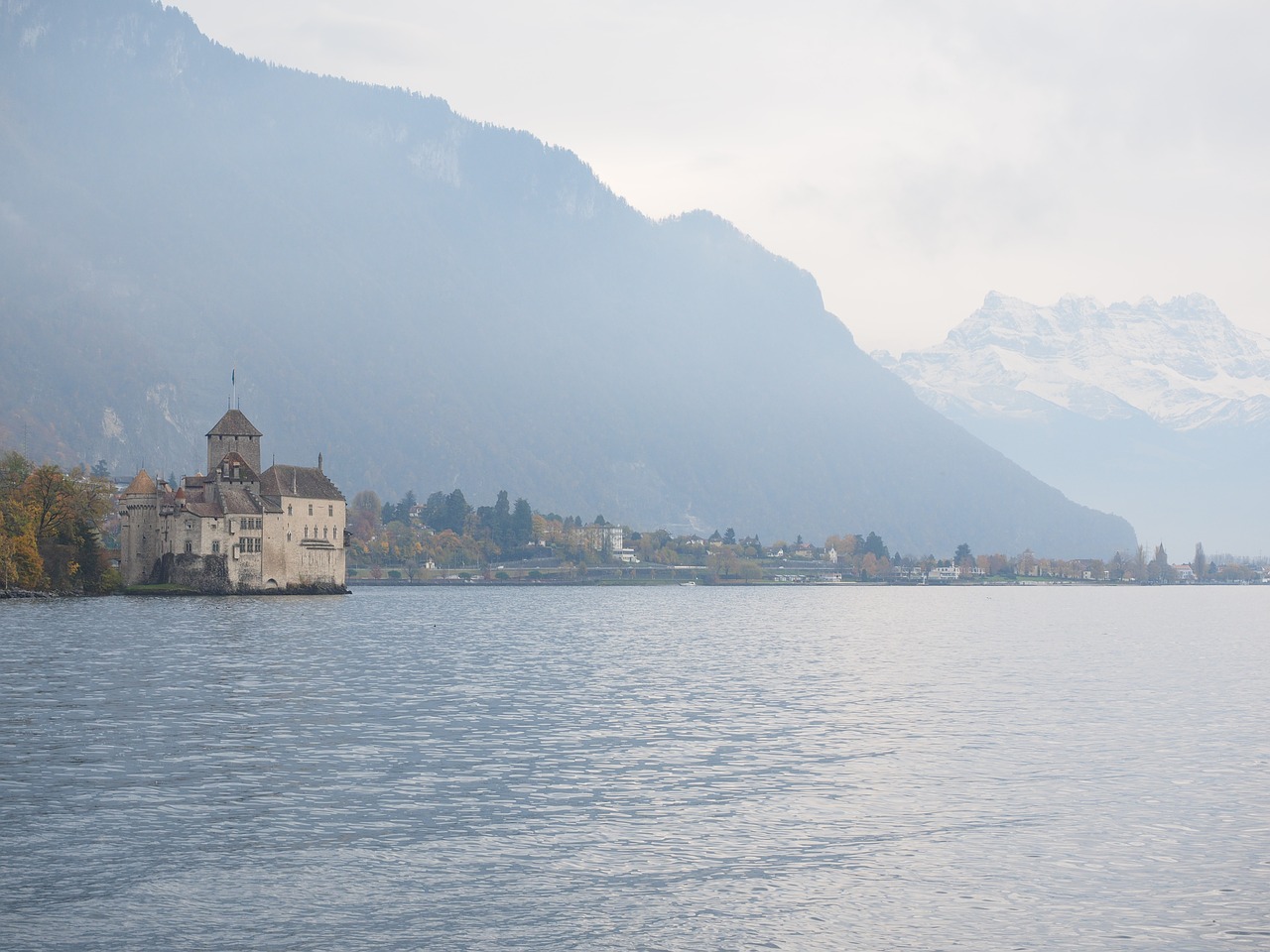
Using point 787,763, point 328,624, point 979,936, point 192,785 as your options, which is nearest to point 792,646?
point 328,624

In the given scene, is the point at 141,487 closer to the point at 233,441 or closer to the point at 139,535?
the point at 139,535

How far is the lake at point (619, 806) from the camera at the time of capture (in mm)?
25328

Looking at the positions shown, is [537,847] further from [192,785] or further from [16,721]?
[16,721]

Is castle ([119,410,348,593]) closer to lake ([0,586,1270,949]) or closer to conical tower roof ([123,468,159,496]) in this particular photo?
conical tower roof ([123,468,159,496])

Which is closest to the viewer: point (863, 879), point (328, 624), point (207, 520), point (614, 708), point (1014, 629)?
point (863, 879)

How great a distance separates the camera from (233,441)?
16138cm

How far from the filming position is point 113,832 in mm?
31141

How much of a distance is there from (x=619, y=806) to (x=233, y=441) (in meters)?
135

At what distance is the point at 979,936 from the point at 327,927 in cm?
1126

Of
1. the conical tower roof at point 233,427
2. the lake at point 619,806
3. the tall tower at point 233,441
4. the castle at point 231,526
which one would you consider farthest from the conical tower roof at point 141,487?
the lake at point 619,806

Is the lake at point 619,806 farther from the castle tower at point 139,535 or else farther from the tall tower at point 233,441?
the tall tower at point 233,441

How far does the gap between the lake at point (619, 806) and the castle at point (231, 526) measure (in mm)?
78460

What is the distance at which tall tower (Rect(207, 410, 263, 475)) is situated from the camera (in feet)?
528

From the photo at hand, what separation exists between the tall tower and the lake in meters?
A: 88.1
